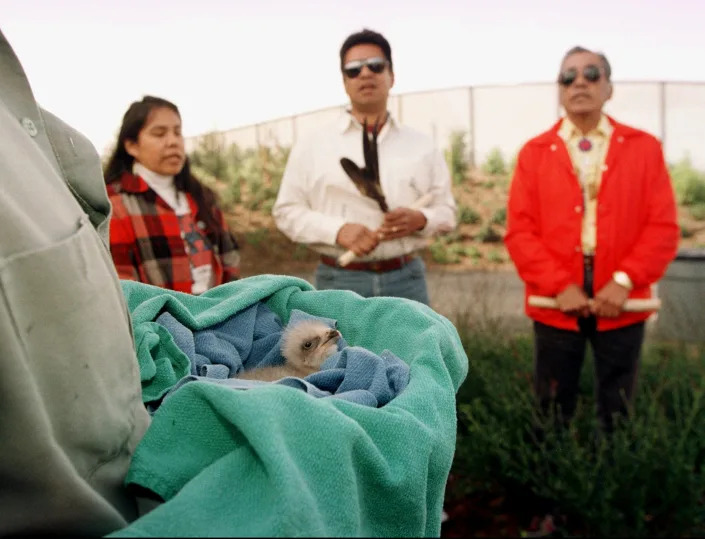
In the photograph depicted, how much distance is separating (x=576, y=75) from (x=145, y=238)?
9.40 feet

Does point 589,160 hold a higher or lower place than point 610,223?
higher

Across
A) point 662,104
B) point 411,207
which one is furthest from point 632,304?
point 662,104

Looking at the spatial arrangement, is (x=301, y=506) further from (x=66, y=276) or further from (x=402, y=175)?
(x=402, y=175)

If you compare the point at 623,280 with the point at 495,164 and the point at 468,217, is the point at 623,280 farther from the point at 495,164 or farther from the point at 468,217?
the point at 495,164

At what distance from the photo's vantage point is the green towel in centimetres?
92

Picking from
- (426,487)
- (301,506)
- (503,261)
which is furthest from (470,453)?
(503,261)

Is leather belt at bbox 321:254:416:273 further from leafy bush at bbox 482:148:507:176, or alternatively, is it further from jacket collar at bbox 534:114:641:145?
leafy bush at bbox 482:148:507:176

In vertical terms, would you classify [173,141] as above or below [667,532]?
above

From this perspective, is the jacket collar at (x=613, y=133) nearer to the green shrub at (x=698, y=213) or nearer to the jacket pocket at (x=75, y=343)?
the jacket pocket at (x=75, y=343)

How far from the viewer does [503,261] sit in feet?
47.9

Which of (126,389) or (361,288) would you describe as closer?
(126,389)

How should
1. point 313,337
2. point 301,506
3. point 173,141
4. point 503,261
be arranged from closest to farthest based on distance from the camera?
1. point 301,506
2. point 313,337
3. point 173,141
4. point 503,261

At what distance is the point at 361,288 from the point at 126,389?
11.2 feet

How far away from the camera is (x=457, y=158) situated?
1898 centimetres
